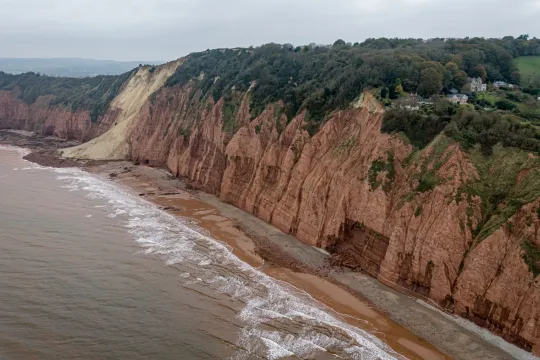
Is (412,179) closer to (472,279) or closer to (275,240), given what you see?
(472,279)

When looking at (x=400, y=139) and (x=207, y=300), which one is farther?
(x=400, y=139)

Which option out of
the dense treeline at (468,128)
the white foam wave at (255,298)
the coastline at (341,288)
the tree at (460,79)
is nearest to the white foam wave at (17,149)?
the coastline at (341,288)

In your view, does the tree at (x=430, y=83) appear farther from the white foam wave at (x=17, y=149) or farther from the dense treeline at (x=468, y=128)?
the white foam wave at (x=17, y=149)

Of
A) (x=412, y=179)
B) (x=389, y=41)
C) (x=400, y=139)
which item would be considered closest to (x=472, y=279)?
(x=412, y=179)

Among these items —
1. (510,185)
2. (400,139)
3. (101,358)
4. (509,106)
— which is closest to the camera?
(101,358)

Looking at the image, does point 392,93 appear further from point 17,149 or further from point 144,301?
point 17,149

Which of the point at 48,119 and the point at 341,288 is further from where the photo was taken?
the point at 48,119

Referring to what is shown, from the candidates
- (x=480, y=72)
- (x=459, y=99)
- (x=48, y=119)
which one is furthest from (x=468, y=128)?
(x=48, y=119)
